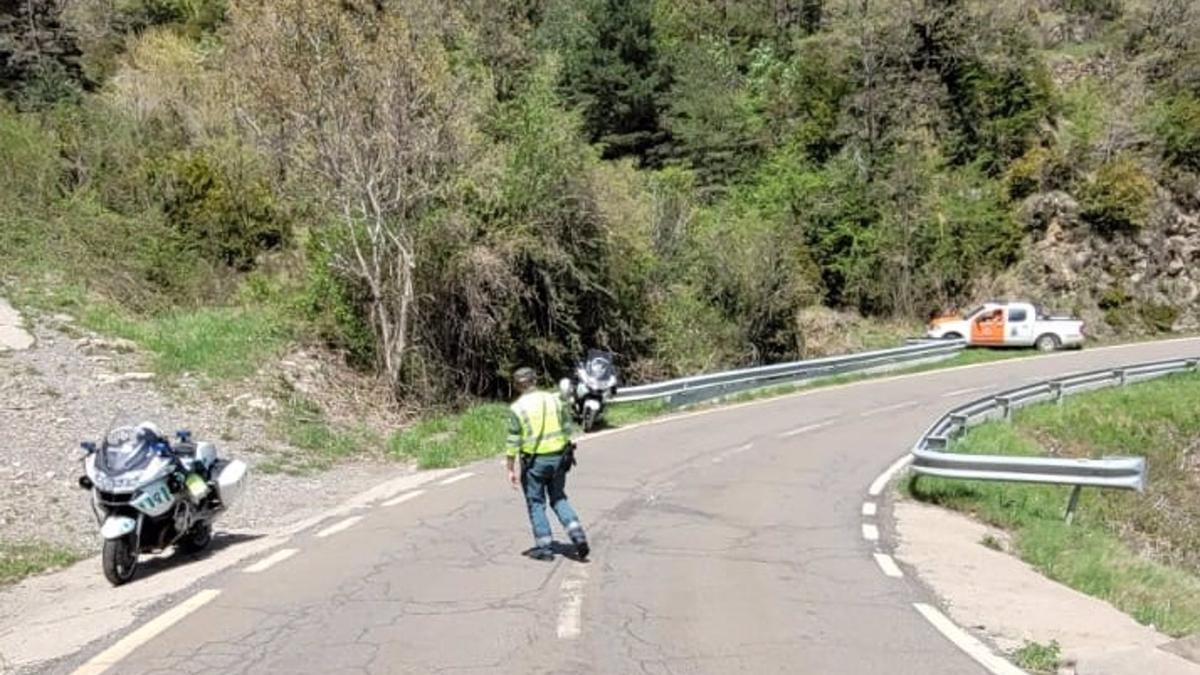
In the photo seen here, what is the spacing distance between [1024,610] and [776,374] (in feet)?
67.8

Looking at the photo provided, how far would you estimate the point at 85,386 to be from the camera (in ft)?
53.8

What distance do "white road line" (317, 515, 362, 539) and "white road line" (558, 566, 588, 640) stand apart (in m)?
3.02

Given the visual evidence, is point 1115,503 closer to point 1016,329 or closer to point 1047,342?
point 1016,329

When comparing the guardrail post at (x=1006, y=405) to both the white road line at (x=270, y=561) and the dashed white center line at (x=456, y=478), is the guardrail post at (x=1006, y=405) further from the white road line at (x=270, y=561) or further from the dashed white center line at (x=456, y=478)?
the white road line at (x=270, y=561)

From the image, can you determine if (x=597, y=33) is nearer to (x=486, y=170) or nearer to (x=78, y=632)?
(x=486, y=170)

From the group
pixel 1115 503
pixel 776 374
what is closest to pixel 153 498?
pixel 1115 503

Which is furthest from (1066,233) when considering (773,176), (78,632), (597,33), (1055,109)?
(78,632)

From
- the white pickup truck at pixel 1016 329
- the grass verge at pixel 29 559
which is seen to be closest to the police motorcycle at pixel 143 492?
the grass verge at pixel 29 559

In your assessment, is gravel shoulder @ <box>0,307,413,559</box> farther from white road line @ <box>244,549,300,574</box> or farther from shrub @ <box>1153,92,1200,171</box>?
shrub @ <box>1153,92,1200,171</box>

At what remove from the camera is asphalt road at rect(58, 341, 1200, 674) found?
6.70 m

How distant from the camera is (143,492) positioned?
28.6 feet

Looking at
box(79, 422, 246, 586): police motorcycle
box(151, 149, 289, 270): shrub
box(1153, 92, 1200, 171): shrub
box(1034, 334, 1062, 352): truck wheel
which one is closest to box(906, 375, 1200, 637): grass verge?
box(79, 422, 246, 586): police motorcycle

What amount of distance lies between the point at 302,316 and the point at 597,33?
3365cm

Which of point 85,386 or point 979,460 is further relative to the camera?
point 85,386
